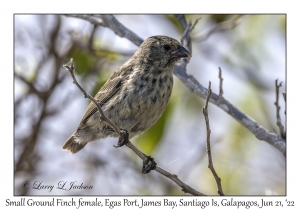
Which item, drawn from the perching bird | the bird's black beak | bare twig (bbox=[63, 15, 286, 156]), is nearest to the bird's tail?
the perching bird

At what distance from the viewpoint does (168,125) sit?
5.64 metres

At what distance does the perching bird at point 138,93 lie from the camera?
4.79 m

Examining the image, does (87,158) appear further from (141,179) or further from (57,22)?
(57,22)

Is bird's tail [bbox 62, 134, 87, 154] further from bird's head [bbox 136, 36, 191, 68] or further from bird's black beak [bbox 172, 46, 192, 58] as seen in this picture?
bird's black beak [bbox 172, 46, 192, 58]

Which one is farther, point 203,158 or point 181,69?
point 203,158

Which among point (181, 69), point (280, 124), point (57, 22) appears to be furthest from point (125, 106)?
point (57, 22)

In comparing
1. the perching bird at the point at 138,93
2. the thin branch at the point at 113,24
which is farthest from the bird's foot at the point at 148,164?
the thin branch at the point at 113,24

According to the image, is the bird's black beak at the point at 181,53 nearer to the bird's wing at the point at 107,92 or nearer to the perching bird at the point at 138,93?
the perching bird at the point at 138,93

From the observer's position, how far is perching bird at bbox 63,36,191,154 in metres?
4.79

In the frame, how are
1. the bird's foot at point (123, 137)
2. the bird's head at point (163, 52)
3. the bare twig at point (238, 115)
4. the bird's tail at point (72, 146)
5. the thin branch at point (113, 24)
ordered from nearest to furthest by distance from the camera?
the bird's foot at point (123, 137) < the bare twig at point (238, 115) < the bird's head at point (163, 52) < the thin branch at point (113, 24) < the bird's tail at point (72, 146)
